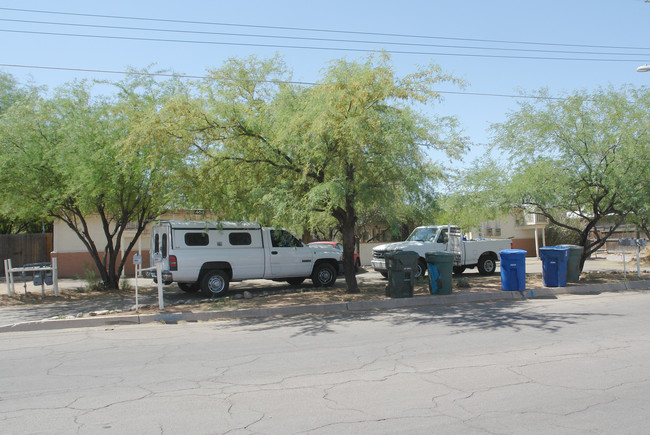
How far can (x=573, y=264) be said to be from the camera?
50.2ft

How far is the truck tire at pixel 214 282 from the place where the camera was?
14.0 meters

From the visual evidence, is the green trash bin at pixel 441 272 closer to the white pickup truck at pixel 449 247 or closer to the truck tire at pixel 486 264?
the white pickup truck at pixel 449 247

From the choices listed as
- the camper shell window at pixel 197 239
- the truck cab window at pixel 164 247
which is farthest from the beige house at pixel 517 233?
the truck cab window at pixel 164 247

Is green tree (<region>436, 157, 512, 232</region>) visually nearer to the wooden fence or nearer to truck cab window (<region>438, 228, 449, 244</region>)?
truck cab window (<region>438, 228, 449, 244</region>)

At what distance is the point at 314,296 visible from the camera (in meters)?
13.9

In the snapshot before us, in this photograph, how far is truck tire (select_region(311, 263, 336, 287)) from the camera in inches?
626

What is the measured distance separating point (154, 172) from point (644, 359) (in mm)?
12647

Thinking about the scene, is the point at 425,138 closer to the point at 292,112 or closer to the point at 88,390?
the point at 292,112

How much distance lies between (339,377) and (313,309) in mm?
5690

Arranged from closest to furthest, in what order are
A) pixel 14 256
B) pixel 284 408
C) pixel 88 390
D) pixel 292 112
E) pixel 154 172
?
1. pixel 284 408
2. pixel 88 390
3. pixel 292 112
4. pixel 154 172
5. pixel 14 256

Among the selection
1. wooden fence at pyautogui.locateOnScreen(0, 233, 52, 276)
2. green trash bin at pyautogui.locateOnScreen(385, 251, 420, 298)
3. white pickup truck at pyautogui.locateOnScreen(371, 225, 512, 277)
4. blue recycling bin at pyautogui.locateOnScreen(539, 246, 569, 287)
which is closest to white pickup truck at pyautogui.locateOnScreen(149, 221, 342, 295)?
white pickup truck at pyautogui.locateOnScreen(371, 225, 512, 277)

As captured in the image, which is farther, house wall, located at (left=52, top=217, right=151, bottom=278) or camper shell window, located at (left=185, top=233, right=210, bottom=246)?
house wall, located at (left=52, top=217, right=151, bottom=278)

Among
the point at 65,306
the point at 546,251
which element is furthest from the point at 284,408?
the point at 546,251

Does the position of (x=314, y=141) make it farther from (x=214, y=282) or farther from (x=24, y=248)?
(x=24, y=248)
